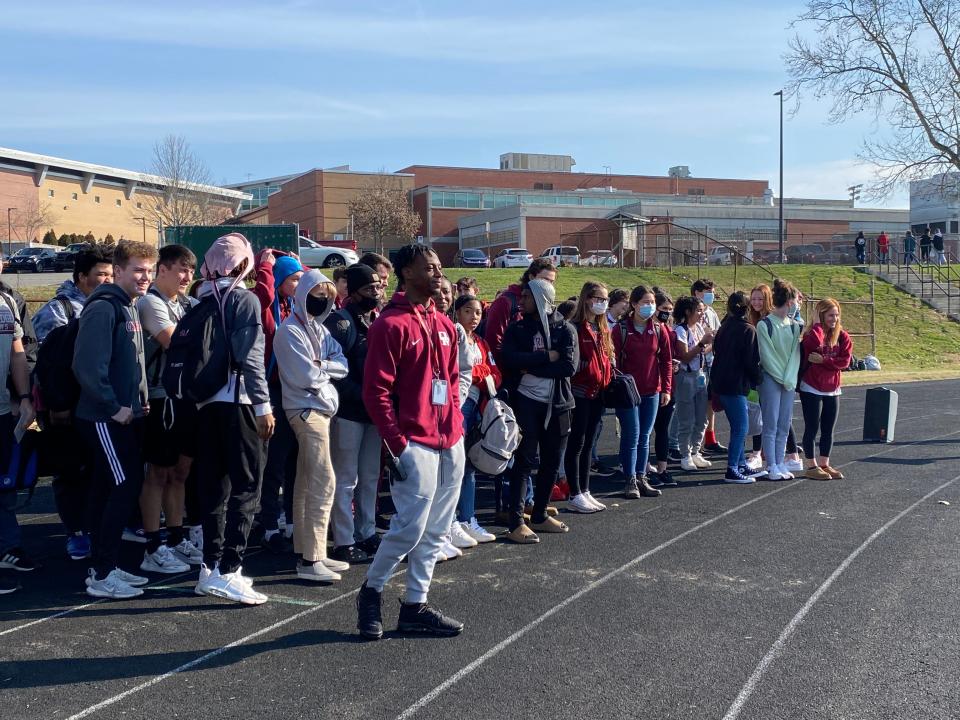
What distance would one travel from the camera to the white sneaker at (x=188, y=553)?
21.8ft

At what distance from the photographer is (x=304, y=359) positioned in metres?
6.03

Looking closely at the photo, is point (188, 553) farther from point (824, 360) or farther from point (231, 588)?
point (824, 360)

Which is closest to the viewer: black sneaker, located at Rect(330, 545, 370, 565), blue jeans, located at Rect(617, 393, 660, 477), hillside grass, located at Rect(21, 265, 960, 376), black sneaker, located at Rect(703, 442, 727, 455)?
black sneaker, located at Rect(330, 545, 370, 565)

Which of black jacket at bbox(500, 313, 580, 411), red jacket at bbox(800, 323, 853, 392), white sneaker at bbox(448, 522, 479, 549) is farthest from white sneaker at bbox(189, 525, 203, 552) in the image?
red jacket at bbox(800, 323, 853, 392)

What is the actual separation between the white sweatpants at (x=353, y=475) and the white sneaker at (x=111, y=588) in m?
1.47

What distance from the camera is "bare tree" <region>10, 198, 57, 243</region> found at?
6831cm

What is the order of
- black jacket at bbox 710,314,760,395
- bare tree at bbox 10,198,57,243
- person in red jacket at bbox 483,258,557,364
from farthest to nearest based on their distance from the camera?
bare tree at bbox 10,198,57,243
black jacket at bbox 710,314,760,395
person in red jacket at bbox 483,258,557,364

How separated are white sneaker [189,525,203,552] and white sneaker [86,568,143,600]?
3.38 ft

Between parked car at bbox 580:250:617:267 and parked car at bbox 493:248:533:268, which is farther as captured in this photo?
parked car at bbox 493:248:533:268

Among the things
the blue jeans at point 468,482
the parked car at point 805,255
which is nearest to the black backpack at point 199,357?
the blue jeans at point 468,482

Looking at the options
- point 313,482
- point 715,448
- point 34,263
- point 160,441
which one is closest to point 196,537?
point 160,441

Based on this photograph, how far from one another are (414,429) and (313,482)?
151cm

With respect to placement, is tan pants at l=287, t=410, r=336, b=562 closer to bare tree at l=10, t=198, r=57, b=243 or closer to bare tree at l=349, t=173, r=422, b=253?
bare tree at l=349, t=173, r=422, b=253

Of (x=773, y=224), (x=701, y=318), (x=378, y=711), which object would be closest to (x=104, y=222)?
(x=773, y=224)
